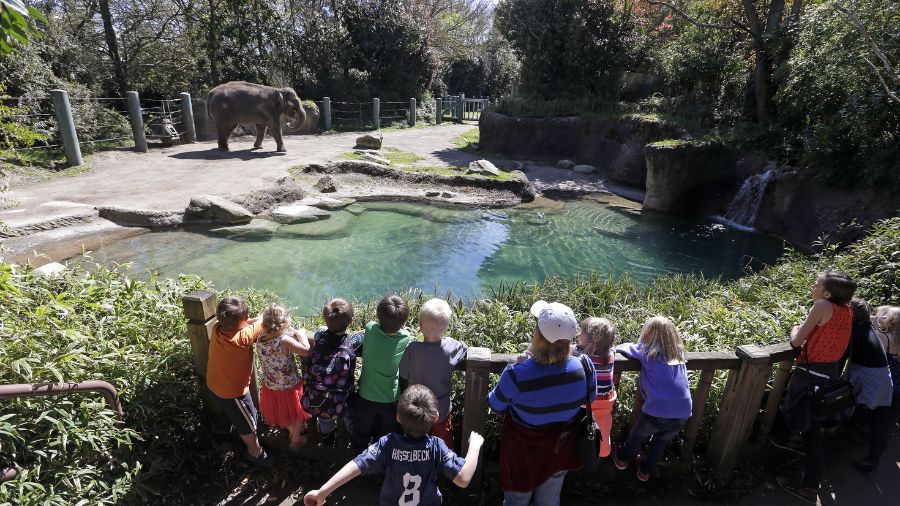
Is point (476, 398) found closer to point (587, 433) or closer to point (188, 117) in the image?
point (587, 433)

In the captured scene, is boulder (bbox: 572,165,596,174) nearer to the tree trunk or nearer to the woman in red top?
the woman in red top

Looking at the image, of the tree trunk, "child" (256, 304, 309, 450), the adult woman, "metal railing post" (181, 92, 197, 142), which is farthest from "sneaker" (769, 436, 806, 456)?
the tree trunk

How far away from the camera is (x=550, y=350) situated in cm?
224

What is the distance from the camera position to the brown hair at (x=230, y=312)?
265cm

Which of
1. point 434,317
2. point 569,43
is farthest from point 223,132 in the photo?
point 434,317

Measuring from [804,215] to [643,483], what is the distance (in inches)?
330

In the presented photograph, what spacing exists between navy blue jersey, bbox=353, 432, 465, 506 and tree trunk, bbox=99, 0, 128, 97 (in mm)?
16749

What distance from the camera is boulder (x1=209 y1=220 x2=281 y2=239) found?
8430 mm

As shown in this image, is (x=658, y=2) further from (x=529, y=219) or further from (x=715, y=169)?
(x=529, y=219)

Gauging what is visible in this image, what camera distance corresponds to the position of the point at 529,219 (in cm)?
1063

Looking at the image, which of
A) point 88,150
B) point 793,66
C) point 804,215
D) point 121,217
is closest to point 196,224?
point 121,217

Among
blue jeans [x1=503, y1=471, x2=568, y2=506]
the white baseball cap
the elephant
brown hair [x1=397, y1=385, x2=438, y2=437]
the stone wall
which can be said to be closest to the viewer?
brown hair [x1=397, y1=385, x2=438, y2=437]

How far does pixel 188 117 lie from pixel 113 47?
3.11 metres

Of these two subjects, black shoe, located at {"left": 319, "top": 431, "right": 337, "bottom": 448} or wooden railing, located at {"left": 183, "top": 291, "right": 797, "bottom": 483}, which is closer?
wooden railing, located at {"left": 183, "top": 291, "right": 797, "bottom": 483}
